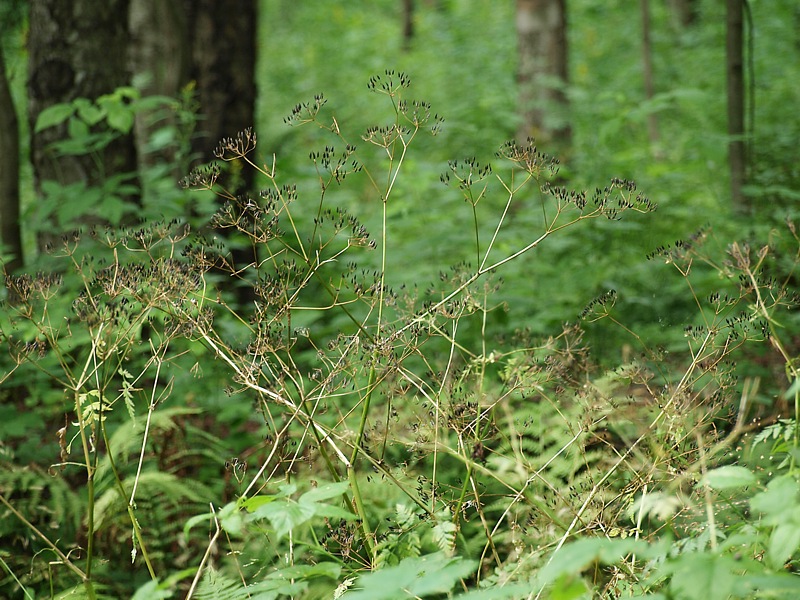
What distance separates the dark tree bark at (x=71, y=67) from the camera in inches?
164

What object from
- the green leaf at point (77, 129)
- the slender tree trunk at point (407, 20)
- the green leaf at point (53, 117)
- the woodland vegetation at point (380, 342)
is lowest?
the woodland vegetation at point (380, 342)

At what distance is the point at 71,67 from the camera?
13.9 ft

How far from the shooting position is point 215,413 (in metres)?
3.65

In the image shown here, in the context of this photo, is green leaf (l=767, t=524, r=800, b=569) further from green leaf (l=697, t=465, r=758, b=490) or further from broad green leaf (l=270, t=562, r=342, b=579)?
broad green leaf (l=270, t=562, r=342, b=579)

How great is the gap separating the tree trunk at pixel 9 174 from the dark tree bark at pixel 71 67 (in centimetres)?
12

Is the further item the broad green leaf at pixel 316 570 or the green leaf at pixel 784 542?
the broad green leaf at pixel 316 570

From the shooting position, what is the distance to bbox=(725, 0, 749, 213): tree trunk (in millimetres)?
4598

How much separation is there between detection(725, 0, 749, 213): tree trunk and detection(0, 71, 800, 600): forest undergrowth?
2.13ft

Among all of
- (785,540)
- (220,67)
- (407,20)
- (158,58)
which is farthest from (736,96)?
(407,20)

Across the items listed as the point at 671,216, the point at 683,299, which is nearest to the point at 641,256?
the point at 671,216

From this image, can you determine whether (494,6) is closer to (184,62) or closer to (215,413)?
(184,62)

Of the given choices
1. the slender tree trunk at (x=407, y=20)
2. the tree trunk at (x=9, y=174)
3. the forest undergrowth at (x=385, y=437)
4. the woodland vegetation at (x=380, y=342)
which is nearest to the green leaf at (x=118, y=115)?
the woodland vegetation at (x=380, y=342)

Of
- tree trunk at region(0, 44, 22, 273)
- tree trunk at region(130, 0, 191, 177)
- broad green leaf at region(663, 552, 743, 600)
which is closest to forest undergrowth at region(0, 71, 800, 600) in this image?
broad green leaf at region(663, 552, 743, 600)

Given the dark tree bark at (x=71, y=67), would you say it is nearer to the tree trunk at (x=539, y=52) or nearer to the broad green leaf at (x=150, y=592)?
the broad green leaf at (x=150, y=592)
